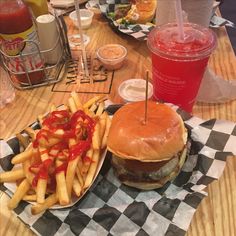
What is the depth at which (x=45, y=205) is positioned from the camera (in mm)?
885

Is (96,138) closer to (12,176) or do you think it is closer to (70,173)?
(70,173)

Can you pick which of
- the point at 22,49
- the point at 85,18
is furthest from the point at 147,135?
the point at 85,18

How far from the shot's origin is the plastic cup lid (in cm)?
134

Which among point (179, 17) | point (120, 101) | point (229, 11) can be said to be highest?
point (179, 17)

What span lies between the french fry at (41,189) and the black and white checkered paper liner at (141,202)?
0.10 m

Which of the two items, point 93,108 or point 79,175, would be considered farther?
point 93,108

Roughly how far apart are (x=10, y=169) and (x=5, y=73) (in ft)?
2.03

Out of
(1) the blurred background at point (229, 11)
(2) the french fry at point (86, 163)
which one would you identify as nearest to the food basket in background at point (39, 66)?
(2) the french fry at point (86, 163)

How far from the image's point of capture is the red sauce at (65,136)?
0.93m

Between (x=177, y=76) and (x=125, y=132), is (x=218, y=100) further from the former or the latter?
(x=125, y=132)

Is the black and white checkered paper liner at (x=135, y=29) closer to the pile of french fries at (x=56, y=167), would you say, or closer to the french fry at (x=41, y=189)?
the pile of french fries at (x=56, y=167)

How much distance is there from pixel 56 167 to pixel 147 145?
0.92 feet

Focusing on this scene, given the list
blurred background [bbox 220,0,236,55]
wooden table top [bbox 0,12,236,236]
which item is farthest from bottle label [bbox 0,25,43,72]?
blurred background [bbox 220,0,236,55]

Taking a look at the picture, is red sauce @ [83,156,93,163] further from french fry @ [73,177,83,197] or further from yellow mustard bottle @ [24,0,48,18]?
yellow mustard bottle @ [24,0,48,18]
